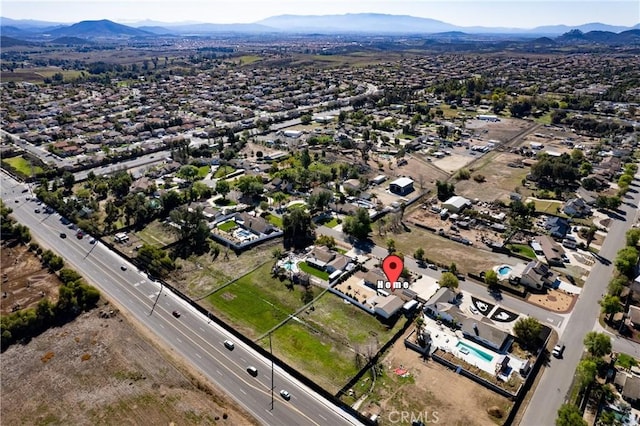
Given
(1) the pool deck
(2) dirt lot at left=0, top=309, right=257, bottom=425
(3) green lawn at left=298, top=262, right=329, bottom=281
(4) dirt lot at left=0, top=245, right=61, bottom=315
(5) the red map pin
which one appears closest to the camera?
(2) dirt lot at left=0, top=309, right=257, bottom=425

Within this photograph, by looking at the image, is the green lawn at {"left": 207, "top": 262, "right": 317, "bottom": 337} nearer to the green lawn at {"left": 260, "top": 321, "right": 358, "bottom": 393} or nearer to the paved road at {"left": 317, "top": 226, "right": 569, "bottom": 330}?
the green lawn at {"left": 260, "top": 321, "right": 358, "bottom": 393}

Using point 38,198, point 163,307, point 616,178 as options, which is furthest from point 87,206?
point 616,178

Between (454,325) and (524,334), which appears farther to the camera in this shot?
(454,325)

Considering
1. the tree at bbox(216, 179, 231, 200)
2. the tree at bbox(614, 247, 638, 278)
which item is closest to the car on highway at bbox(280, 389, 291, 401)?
the tree at bbox(614, 247, 638, 278)

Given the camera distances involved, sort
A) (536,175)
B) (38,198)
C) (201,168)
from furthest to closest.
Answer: (201,168) < (536,175) < (38,198)

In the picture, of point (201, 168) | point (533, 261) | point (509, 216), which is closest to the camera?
point (533, 261)

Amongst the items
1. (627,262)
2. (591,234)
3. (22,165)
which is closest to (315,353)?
(627,262)

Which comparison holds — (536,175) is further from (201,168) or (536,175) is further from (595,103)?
(595,103)
